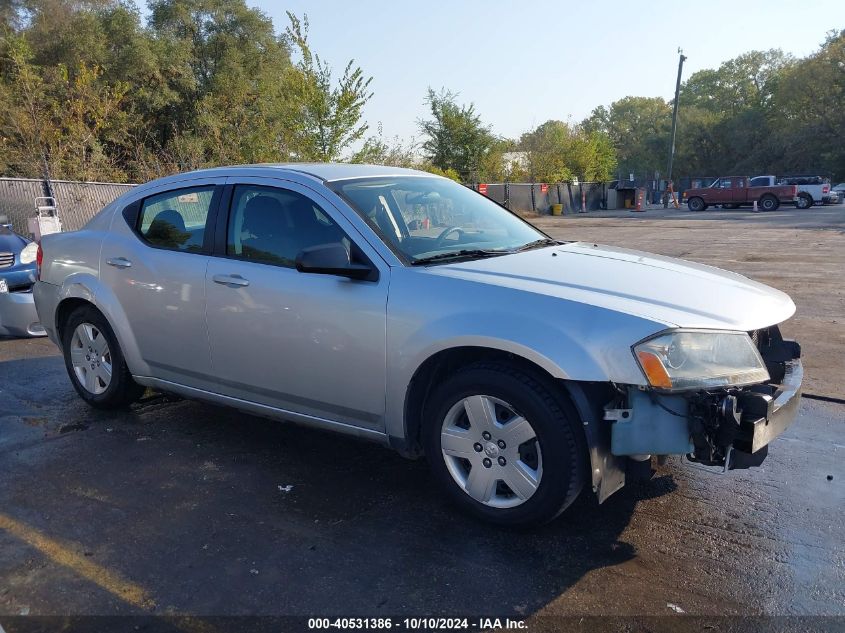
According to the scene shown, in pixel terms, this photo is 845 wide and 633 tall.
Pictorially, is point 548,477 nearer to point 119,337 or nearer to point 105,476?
point 105,476

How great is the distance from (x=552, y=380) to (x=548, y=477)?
0.43 metres

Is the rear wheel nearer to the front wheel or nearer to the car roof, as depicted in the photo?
the front wheel

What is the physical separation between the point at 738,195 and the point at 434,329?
3695 centimetres

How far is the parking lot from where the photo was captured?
279 centimetres

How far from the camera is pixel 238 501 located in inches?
144

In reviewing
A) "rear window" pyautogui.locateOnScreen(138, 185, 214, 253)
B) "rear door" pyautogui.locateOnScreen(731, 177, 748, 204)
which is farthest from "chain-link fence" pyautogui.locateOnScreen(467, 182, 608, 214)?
"rear window" pyautogui.locateOnScreen(138, 185, 214, 253)

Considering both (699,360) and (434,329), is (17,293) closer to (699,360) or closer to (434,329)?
(434,329)

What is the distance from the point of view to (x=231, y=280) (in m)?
4.06

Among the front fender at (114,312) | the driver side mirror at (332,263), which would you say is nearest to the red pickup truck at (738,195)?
the front fender at (114,312)

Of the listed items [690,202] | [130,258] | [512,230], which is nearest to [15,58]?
[130,258]

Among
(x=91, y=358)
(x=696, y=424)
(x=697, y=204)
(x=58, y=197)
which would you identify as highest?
(x=58, y=197)

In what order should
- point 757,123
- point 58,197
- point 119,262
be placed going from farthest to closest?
point 757,123
point 58,197
point 119,262

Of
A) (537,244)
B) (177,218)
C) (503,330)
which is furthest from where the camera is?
(177,218)

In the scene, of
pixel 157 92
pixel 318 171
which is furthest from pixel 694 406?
pixel 157 92
